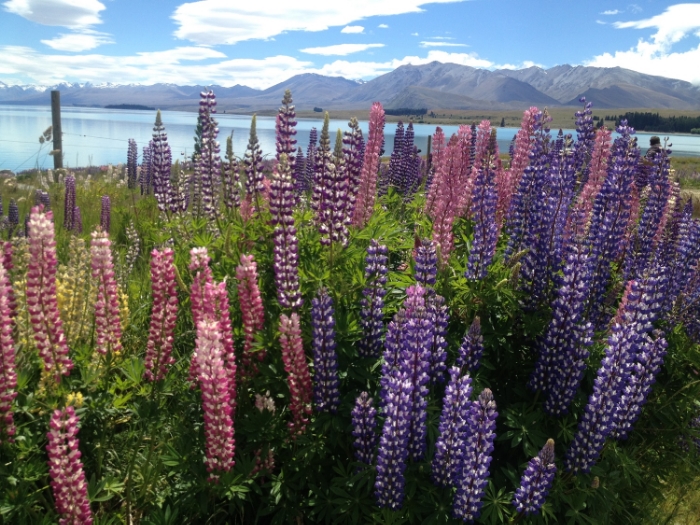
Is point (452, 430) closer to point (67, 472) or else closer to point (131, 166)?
point (67, 472)

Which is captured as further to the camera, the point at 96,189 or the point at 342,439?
the point at 96,189

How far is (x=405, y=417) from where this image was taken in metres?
2.72

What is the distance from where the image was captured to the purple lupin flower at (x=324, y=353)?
3.14 meters

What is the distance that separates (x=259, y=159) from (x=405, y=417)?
108 inches

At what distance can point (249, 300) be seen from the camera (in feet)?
11.2

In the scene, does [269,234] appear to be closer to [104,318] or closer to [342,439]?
[104,318]

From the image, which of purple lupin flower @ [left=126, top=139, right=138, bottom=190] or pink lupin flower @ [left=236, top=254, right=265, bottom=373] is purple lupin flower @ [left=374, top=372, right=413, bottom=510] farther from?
purple lupin flower @ [left=126, top=139, right=138, bottom=190]

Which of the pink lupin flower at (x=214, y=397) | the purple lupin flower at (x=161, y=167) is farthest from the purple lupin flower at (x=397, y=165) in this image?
the pink lupin flower at (x=214, y=397)

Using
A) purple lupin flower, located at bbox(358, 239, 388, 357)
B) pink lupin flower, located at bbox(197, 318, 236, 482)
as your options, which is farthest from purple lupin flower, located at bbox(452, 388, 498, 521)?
pink lupin flower, located at bbox(197, 318, 236, 482)

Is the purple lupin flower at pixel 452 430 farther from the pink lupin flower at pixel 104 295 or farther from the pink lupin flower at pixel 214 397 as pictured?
the pink lupin flower at pixel 104 295

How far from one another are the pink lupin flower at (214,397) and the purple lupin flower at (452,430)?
117cm

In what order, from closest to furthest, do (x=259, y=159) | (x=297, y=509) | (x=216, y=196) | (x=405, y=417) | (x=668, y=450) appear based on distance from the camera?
(x=405, y=417)
(x=297, y=509)
(x=668, y=450)
(x=259, y=159)
(x=216, y=196)

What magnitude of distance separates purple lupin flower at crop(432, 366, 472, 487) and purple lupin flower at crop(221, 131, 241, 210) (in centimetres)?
284

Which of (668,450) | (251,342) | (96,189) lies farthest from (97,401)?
(96,189)
